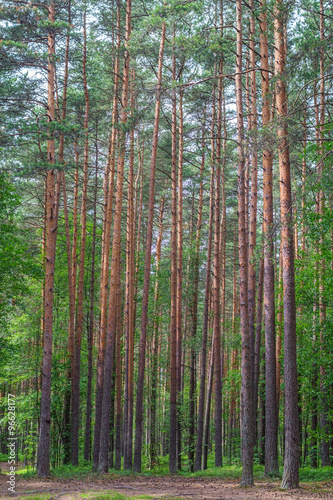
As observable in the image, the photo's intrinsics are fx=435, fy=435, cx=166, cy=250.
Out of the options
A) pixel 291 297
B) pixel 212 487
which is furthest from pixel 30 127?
pixel 212 487

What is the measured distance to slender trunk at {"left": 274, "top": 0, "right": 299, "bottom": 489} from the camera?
8.87 metres

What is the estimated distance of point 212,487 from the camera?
10992 millimetres

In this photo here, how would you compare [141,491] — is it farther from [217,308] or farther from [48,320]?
[217,308]

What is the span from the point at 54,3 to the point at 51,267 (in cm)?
767

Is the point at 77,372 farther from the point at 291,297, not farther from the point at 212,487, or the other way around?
the point at 291,297

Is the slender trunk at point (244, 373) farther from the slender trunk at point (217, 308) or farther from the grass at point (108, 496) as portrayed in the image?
the slender trunk at point (217, 308)

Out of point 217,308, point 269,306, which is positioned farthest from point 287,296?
point 217,308

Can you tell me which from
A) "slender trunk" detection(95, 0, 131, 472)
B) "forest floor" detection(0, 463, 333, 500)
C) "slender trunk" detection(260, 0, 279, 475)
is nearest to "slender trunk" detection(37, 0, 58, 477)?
"forest floor" detection(0, 463, 333, 500)

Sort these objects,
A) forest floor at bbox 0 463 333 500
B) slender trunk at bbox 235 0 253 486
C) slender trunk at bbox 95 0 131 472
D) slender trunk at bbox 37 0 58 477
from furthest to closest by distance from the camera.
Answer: slender trunk at bbox 95 0 131 472 → slender trunk at bbox 37 0 58 477 → slender trunk at bbox 235 0 253 486 → forest floor at bbox 0 463 333 500

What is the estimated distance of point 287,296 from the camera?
9.37 metres

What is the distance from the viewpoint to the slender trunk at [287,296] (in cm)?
887

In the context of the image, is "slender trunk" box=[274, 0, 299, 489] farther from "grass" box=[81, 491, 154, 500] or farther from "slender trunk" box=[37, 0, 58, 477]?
"slender trunk" box=[37, 0, 58, 477]

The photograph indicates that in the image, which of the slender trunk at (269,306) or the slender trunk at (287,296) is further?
the slender trunk at (269,306)

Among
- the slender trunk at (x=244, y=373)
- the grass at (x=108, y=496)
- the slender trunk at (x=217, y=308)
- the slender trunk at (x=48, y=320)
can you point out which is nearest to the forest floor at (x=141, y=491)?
the grass at (x=108, y=496)
